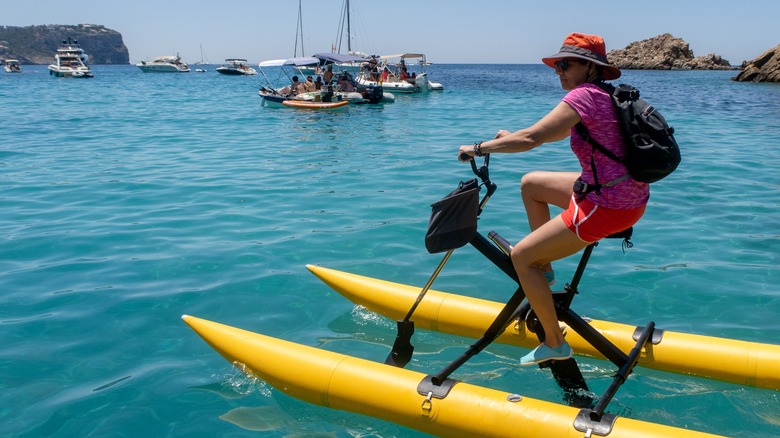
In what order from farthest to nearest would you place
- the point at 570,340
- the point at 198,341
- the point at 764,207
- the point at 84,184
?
1. the point at 84,184
2. the point at 764,207
3. the point at 198,341
4. the point at 570,340

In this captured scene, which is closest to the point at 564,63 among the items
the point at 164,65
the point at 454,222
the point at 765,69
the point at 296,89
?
the point at 454,222

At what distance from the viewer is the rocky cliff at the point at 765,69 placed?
5159 centimetres

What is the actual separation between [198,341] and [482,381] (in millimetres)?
2523

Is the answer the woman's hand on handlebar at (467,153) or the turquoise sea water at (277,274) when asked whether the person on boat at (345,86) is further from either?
the woman's hand on handlebar at (467,153)

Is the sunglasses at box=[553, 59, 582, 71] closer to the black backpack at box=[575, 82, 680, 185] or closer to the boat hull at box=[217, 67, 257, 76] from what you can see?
the black backpack at box=[575, 82, 680, 185]

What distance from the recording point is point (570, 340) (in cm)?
498

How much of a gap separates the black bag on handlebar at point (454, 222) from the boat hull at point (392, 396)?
0.87 metres

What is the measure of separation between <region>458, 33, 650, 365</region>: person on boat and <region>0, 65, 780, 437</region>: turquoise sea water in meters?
1.40

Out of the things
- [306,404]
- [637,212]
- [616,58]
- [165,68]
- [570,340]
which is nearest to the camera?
[637,212]

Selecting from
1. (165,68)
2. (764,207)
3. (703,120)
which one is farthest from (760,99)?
(165,68)

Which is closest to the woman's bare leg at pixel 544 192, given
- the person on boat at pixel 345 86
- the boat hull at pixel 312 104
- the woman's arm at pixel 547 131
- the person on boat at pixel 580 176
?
the person on boat at pixel 580 176

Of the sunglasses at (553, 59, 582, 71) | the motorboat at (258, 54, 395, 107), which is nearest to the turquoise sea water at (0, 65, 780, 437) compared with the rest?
the sunglasses at (553, 59, 582, 71)

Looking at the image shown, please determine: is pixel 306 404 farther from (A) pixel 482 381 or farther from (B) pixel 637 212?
(B) pixel 637 212

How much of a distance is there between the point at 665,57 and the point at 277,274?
377 ft
